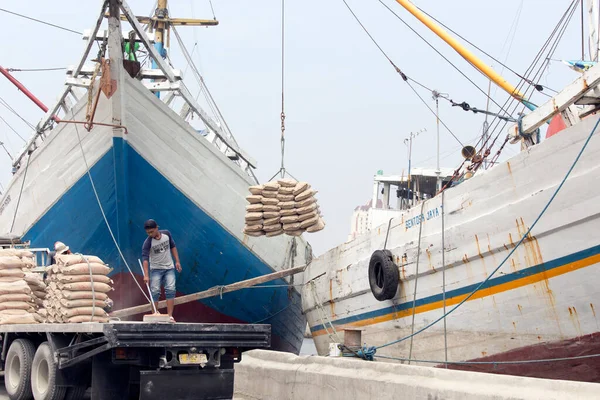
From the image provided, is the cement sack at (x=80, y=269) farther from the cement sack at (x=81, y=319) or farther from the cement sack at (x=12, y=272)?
the cement sack at (x=12, y=272)

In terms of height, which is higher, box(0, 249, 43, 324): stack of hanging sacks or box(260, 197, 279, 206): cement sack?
box(260, 197, 279, 206): cement sack

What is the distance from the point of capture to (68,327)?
269 inches

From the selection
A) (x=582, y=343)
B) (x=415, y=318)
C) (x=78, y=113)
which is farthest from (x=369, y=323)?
(x=78, y=113)

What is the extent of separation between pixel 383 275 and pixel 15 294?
481 centimetres

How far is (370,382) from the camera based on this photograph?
20.5 ft

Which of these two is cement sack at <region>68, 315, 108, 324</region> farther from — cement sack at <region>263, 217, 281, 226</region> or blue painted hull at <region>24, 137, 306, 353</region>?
blue painted hull at <region>24, 137, 306, 353</region>

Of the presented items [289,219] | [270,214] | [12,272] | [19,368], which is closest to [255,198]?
[270,214]

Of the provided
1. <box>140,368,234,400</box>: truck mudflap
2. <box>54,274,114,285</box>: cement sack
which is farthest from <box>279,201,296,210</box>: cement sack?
<box>140,368,234,400</box>: truck mudflap

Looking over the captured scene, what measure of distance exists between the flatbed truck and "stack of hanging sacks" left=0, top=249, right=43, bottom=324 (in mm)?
1232

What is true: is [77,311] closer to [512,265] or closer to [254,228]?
[254,228]

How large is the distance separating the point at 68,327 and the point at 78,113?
642cm

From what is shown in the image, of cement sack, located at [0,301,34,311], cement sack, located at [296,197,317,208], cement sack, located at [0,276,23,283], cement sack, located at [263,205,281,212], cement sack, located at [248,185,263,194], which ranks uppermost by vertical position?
cement sack, located at [248,185,263,194]

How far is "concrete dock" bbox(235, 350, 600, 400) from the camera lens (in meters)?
4.56

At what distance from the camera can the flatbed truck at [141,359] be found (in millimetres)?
6129
